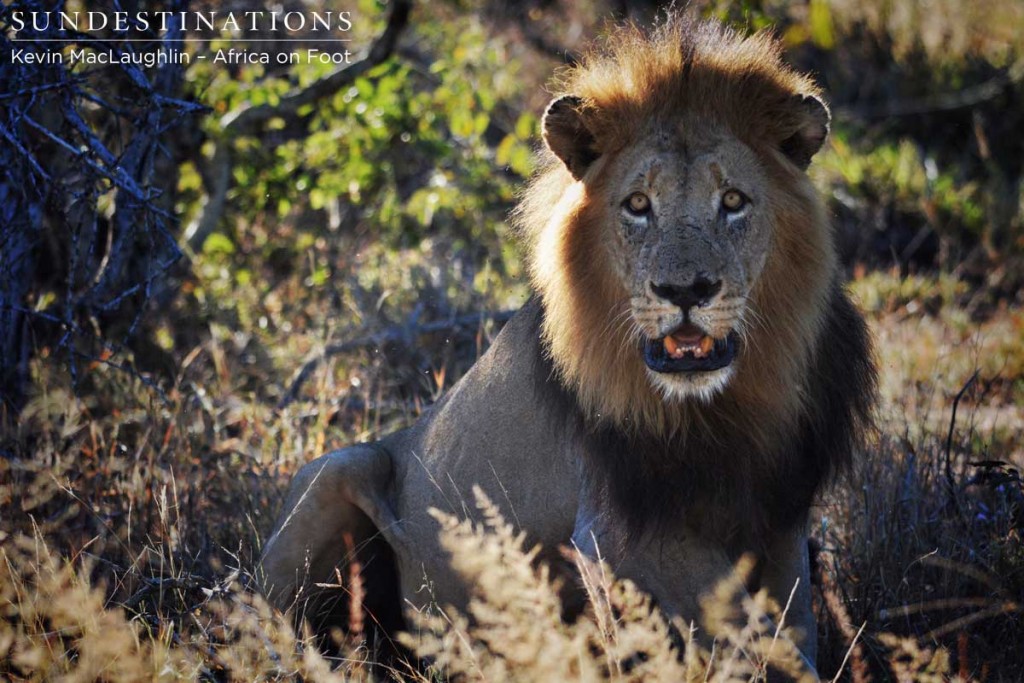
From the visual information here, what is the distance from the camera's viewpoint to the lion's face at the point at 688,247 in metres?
3.51

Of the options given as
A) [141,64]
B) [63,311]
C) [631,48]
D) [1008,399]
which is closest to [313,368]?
[63,311]

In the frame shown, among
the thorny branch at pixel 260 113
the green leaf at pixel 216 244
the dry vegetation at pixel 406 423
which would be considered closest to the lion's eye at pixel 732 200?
the dry vegetation at pixel 406 423

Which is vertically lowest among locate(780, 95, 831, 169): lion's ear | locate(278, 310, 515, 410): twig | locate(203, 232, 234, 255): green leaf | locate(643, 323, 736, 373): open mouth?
locate(278, 310, 515, 410): twig

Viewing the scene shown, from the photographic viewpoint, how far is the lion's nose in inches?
136

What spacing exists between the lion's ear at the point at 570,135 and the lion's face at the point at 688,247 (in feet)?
0.61

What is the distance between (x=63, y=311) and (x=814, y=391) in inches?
167

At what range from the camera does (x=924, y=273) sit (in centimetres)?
1025

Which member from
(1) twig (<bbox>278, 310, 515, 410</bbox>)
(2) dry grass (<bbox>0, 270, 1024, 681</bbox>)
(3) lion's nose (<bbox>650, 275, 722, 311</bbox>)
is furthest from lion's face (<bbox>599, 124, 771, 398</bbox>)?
(1) twig (<bbox>278, 310, 515, 410</bbox>)

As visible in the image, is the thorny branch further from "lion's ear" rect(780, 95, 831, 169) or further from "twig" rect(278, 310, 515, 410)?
"lion's ear" rect(780, 95, 831, 169)

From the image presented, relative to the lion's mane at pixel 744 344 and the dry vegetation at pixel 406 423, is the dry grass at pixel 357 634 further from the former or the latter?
the lion's mane at pixel 744 344

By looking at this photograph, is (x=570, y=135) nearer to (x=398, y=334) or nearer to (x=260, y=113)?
(x=398, y=334)

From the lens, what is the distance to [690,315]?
350cm

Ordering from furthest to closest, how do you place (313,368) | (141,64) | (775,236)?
(313,368) → (141,64) → (775,236)

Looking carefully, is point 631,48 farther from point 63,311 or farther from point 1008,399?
point 1008,399
